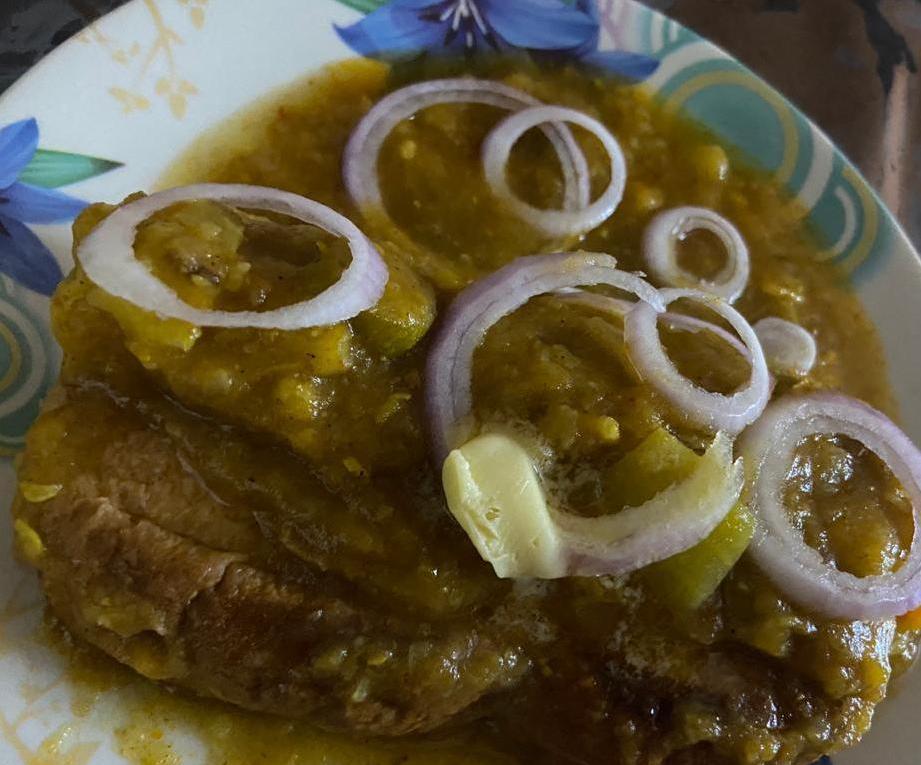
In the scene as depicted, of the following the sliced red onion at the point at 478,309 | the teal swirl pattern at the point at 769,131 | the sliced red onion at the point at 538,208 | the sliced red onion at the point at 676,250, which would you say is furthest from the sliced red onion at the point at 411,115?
the sliced red onion at the point at 478,309

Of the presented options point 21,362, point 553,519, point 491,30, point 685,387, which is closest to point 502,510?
point 553,519

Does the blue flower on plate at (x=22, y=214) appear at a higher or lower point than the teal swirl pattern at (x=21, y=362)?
higher

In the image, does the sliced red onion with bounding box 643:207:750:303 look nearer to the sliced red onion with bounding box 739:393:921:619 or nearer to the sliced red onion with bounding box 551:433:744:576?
the sliced red onion with bounding box 739:393:921:619

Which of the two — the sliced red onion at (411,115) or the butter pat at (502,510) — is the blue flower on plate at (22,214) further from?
the butter pat at (502,510)

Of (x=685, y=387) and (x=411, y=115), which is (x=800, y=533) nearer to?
(x=685, y=387)

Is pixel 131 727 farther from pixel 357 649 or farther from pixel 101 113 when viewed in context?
pixel 101 113

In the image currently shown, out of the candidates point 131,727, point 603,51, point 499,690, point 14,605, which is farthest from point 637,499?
point 603,51

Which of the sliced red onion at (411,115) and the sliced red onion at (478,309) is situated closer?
the sliced red onion at (478,309)
